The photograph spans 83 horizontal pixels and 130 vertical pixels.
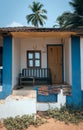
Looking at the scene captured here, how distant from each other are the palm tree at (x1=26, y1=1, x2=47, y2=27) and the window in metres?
21.4

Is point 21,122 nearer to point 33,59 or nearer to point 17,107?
point 17,107

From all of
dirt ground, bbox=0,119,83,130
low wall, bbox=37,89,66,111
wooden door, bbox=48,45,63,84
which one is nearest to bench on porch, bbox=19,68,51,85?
wooden door, bbox=48,45,63,84

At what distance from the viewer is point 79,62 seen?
10.4 metres

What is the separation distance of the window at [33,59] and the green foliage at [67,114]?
153 inches

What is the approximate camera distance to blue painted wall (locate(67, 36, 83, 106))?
1037 cm

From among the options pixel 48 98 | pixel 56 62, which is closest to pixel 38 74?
pixel 56 62

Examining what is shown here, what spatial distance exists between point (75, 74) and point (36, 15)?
991 inches

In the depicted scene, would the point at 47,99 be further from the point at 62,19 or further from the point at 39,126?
the point at 62,19

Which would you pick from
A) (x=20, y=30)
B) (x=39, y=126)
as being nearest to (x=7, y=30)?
(x=20, y=30)

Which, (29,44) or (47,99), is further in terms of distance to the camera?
(29,44)

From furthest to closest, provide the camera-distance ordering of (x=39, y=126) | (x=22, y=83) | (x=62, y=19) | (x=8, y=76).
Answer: (x=62, y=19)
(x=22, y=83)
(x=8, y=76)
(x=39, y=126)

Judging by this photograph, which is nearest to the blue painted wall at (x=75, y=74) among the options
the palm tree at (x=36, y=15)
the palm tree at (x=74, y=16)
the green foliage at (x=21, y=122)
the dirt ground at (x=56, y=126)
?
the dirt ground at (x=56, y=126)

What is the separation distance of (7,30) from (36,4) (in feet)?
85.4

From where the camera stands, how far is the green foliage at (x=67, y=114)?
9.16 m
